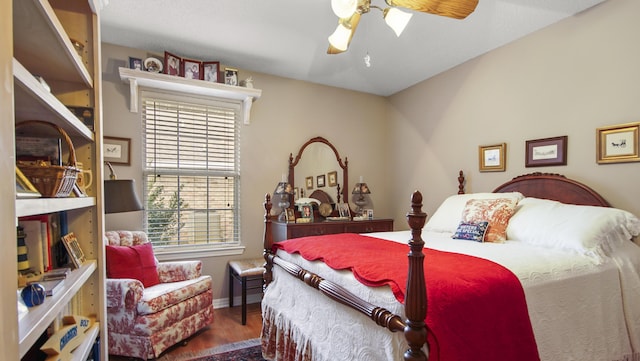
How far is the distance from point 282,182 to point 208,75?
1380 mm

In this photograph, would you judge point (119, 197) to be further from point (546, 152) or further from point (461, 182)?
point (546, 152)

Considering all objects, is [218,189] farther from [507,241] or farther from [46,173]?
[507,241]

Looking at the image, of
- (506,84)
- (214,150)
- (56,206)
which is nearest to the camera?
(56,206)

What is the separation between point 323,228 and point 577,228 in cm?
222

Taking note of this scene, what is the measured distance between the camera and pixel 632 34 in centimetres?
221

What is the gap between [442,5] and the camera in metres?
1.80

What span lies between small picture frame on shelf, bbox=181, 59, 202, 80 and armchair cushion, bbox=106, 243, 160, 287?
170 cm

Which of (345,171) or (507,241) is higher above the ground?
(345,171)

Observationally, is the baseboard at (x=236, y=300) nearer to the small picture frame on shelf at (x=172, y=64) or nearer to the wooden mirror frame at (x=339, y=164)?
the wooden mirror frame at (x=339, y=164)

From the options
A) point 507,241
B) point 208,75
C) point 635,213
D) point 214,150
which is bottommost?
point 507,241

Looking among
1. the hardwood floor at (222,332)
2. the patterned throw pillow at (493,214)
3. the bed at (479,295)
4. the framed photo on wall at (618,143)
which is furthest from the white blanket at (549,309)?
the hardwood floor at (222,332)

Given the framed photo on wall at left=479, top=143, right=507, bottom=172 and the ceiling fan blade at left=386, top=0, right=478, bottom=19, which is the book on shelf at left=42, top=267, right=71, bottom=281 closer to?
the ceiling fan blade at left=386, top=0, right=478, bottom=19

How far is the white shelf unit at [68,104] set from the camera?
938 millimetres

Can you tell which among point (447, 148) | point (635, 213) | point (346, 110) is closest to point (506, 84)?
point (447, 148)
